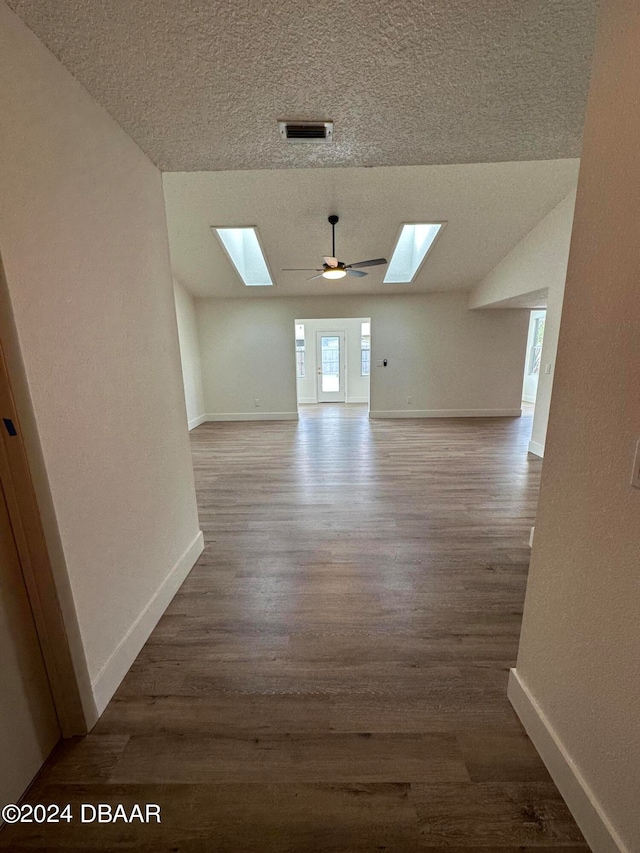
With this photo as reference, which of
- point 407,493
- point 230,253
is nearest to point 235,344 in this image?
point 230,253

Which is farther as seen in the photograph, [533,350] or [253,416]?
[533,350]

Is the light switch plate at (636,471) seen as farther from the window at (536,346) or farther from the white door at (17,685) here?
the window at (536,346)

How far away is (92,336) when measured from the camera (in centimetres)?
122

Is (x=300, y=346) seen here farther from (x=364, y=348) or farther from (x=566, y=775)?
(x=566, y=775)

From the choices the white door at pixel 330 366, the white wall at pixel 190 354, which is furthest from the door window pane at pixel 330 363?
the white wall at pixel 190 354

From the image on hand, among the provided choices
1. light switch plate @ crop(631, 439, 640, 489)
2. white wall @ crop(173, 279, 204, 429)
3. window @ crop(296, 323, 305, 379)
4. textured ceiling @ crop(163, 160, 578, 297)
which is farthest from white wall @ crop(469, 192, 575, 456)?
white wall @ crop(173, 279, 204, 429)

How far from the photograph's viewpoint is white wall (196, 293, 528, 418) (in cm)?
637

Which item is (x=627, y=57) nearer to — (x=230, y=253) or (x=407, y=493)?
(x=407, y=493)

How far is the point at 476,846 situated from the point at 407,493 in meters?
2.39

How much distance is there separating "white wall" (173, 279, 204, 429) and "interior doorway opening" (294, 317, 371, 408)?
3.18 meters

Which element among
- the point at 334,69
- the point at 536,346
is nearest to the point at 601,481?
the point at 334,69

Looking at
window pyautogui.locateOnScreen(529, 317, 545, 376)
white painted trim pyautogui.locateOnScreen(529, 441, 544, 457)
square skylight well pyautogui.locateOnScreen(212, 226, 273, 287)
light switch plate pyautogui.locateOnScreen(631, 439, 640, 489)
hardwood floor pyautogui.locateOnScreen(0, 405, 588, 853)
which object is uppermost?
square skylight well pyautogui.locateOnScreen(212, 226, 273, 287)

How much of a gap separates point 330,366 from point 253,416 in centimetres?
341

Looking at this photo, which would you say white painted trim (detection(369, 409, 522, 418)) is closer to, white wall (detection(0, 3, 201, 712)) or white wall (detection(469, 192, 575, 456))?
white wall (detection(469, 192, 575, 456))
